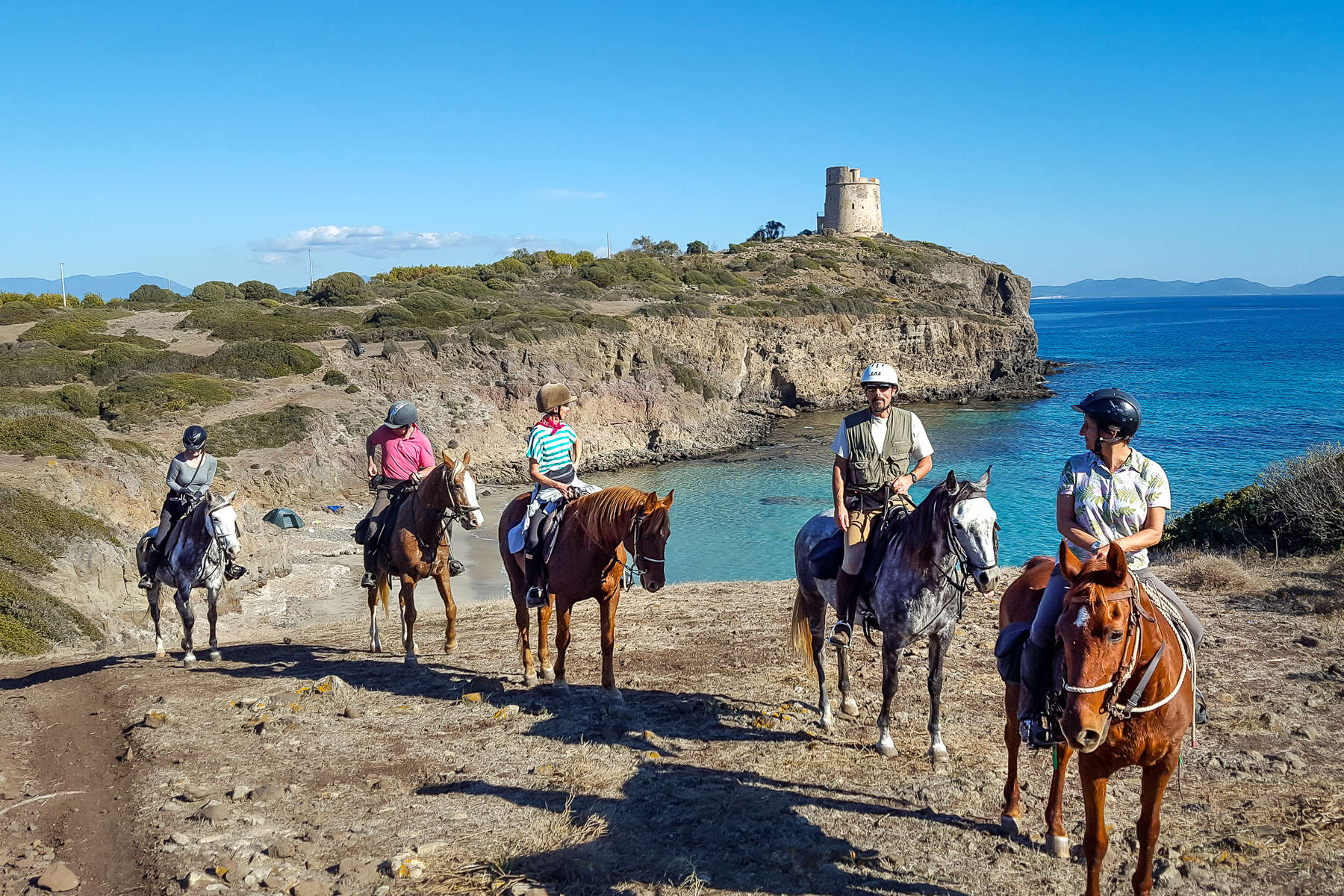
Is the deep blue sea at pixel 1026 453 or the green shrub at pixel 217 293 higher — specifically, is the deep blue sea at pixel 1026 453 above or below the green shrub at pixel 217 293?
below

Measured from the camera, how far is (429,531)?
414 inches

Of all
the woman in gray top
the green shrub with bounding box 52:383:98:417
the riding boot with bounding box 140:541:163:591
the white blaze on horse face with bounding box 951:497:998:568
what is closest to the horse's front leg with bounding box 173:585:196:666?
the riding boot with bounding box 140:541:163:591

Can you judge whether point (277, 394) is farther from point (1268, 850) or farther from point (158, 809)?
point (1268, 850)

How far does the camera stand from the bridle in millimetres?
4395

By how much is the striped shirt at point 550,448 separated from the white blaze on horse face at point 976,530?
4096mm

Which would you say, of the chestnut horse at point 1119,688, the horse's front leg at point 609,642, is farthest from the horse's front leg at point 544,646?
the chestnut horse at point 1119,688

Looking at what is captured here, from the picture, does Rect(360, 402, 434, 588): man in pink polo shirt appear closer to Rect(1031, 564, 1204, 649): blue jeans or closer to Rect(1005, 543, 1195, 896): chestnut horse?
Rect(1031, 564, 1204, 649): blue jeans

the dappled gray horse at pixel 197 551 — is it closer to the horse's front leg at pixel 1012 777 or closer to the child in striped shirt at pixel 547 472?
the child in striped shirt at pixel 547 472

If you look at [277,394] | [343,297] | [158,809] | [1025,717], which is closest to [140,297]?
[343,297]

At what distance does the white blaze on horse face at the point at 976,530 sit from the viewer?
6.60 metres

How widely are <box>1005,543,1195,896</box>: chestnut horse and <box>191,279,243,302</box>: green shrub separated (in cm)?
6461

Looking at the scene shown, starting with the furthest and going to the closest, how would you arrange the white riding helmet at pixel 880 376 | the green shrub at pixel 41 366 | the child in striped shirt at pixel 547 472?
the green shrub at pixel 41 366 → the child in striped shirt at pixel 547 472 → the white riding helmet at pixel 880 376

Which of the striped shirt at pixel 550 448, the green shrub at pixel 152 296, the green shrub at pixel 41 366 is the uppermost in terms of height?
the green shrub at pixel 152 296

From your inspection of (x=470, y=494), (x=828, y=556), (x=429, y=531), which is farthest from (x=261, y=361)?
(x=828, y=556)
